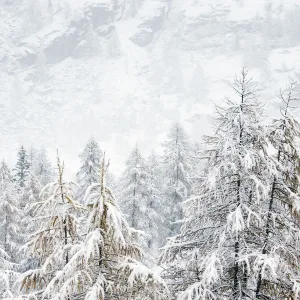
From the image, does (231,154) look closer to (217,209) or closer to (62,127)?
(217,209)

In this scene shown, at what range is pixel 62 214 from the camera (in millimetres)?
5668

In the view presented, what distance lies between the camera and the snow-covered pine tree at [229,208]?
7.05m

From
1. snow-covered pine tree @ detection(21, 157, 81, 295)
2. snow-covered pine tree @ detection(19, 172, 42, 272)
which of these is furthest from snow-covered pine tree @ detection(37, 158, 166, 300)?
snow-covered pine tree @ detection(19, 172, 42, 272)

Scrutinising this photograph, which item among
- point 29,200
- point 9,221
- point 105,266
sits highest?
point 29,200

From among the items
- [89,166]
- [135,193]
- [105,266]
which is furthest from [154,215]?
[105,266]

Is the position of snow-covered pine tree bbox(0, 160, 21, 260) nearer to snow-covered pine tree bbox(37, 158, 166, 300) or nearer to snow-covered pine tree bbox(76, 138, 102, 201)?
snow-covered pine tree bbox(76, 138, 102, 201)

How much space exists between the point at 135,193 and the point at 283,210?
67.2 feet

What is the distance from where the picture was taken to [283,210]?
25.0ft

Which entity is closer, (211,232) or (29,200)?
(211,232)

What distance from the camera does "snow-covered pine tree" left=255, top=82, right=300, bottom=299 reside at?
7.00 meters

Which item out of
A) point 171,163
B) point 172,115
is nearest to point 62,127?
point 172,115

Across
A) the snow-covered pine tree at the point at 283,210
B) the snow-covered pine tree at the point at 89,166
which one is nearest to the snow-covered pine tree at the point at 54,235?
the snow-covered pine tree at the point at 283,210

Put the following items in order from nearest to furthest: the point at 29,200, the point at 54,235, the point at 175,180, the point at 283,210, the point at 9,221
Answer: the point at 54,235
the point at 283,210
the point at 9,221
the point at 29,200
the point at 175,180

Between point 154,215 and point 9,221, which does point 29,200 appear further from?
point 154,215
